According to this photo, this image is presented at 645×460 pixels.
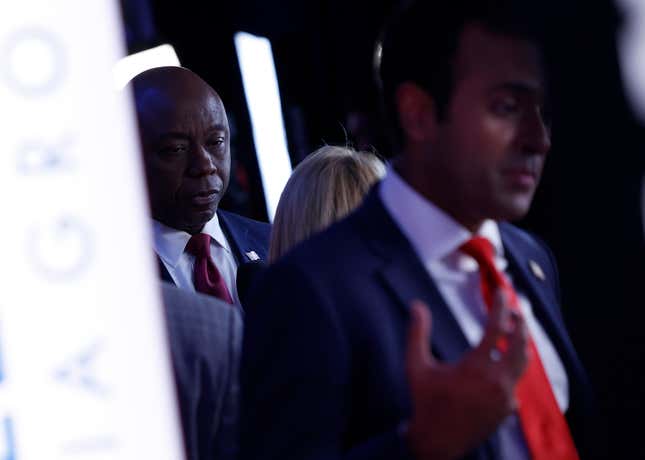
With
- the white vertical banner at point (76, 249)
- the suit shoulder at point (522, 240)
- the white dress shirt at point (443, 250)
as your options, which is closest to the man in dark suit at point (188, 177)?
the suit shoulder at point (522, 240)

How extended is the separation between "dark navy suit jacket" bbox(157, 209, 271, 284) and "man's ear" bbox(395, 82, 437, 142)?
132 centimetres

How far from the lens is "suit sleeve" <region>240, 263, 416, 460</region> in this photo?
115cm

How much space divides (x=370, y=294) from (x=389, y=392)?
12 centimetres

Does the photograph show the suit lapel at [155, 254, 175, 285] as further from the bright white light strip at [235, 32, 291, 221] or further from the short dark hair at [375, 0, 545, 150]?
the bright white light strip at [235, 32, 291, 221]

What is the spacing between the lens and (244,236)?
9.37 feet

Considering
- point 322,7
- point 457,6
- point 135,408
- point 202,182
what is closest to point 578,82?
point 457,6

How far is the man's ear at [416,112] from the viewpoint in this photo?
4.51ft

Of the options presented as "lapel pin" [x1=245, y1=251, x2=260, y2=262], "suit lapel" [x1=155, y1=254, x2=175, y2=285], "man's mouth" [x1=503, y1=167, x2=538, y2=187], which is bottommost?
"lapel pin" [x1=245, y1=251, x2=260, y2=262]

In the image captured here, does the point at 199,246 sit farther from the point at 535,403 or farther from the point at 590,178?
the point at 535,403

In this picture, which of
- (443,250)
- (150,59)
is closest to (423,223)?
(443,250)

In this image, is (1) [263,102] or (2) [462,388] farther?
(1) [263,102]

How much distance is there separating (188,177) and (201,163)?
2.1 inches

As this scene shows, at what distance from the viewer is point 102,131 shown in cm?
60

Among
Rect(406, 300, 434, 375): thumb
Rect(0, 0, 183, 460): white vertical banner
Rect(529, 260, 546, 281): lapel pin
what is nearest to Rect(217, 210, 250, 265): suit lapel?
Rect(529, 260, 546, 281): lapel pin
